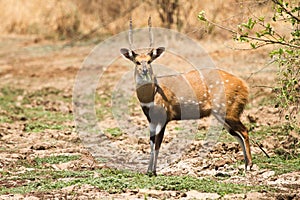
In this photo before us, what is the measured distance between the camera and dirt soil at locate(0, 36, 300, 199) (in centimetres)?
666

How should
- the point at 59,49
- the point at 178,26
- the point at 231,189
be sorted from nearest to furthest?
the point at 231,189
the point at 178,26
the point at 59,49

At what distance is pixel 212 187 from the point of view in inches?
262

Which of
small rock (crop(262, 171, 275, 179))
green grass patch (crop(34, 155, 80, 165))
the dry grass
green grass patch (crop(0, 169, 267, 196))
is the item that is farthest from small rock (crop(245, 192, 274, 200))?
the dry grass

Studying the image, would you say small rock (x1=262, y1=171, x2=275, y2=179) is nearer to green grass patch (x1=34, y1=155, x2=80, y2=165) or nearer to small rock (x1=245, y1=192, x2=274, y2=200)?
small rock (x1=245, y1=192, x2=274, y2=200)

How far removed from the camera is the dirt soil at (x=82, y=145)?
6656 mm

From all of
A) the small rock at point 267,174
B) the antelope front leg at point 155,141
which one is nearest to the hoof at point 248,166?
the small rock at point 267,174

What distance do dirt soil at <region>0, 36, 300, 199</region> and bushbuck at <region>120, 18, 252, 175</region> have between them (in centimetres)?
31

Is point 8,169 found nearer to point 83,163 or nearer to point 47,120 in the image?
point 83,163

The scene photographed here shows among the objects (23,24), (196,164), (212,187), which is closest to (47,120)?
(196,164)

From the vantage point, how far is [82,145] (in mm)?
9625

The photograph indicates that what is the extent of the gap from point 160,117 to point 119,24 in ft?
44.0

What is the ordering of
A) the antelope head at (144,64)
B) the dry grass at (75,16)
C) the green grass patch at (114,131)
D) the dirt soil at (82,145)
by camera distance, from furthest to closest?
the dry grass at (75,16), the green grass patch at (114,131), the antelope head at (144,64), the dirt soil at (82,145)

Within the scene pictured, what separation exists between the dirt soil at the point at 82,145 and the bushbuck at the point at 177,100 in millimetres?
312

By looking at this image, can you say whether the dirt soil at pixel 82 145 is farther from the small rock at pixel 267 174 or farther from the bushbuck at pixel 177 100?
the bushbuck at pixel 177 100
